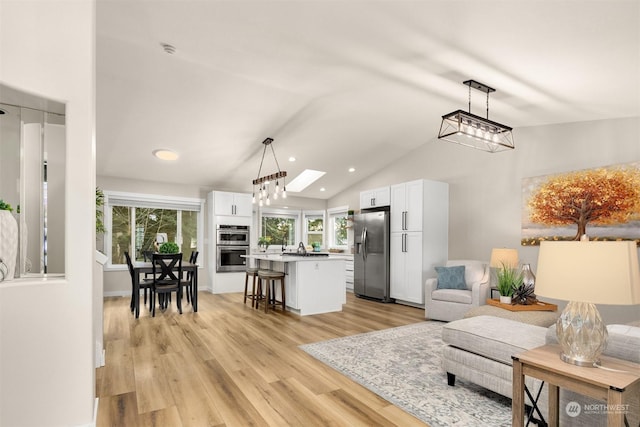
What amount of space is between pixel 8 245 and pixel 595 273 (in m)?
3.09

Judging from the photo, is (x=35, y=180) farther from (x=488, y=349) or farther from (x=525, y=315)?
(x=525, y=315)

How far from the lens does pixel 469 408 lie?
Answer: 2.34 meters

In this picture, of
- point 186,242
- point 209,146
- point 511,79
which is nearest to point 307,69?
point 511,79

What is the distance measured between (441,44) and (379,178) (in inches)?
183

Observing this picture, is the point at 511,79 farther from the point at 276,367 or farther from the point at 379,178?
the point at 379,178

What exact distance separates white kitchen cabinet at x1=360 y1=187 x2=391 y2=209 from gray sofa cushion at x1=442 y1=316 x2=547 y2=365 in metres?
3.84

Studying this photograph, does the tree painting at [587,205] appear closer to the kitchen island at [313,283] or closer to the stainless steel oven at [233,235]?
the kitchen island at [313,283]

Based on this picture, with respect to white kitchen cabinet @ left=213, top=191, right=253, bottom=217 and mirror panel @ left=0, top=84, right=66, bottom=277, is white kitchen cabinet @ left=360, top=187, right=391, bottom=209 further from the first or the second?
mirror panel @ left=0, top=84, right=66, bottom=277

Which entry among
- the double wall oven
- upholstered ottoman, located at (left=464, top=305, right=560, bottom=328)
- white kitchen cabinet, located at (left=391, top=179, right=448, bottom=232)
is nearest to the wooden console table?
upholstered ottoman, located at (left=464, top=305, right=560, bottom=328)

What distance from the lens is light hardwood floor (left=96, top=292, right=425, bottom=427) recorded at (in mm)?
2250

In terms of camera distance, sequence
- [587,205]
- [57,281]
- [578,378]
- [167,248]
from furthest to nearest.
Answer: [167,248] → [587,205] → [57,281] → [578,378]

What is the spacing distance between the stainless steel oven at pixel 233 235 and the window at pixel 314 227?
6.52 ft

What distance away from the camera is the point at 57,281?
2.02 m

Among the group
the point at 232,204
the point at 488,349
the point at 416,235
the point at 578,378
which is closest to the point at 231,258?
the point at 232,204
